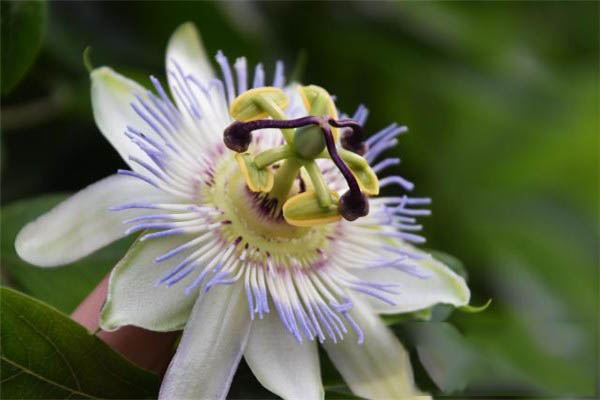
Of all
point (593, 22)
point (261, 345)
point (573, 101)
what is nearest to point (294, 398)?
point (261, 345)

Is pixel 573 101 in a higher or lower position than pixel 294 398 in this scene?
higher

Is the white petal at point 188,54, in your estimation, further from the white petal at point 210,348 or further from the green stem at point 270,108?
the white petal at point 210,348

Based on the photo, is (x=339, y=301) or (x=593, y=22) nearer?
(x=339, y=301)

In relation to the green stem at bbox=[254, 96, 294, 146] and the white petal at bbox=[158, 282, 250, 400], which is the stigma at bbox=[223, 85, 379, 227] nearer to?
the green stem at bbox=[254, 96, 294, 146]

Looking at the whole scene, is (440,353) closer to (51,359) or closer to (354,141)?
(354,141)

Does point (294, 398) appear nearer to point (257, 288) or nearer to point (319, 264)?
point (257, 288)
